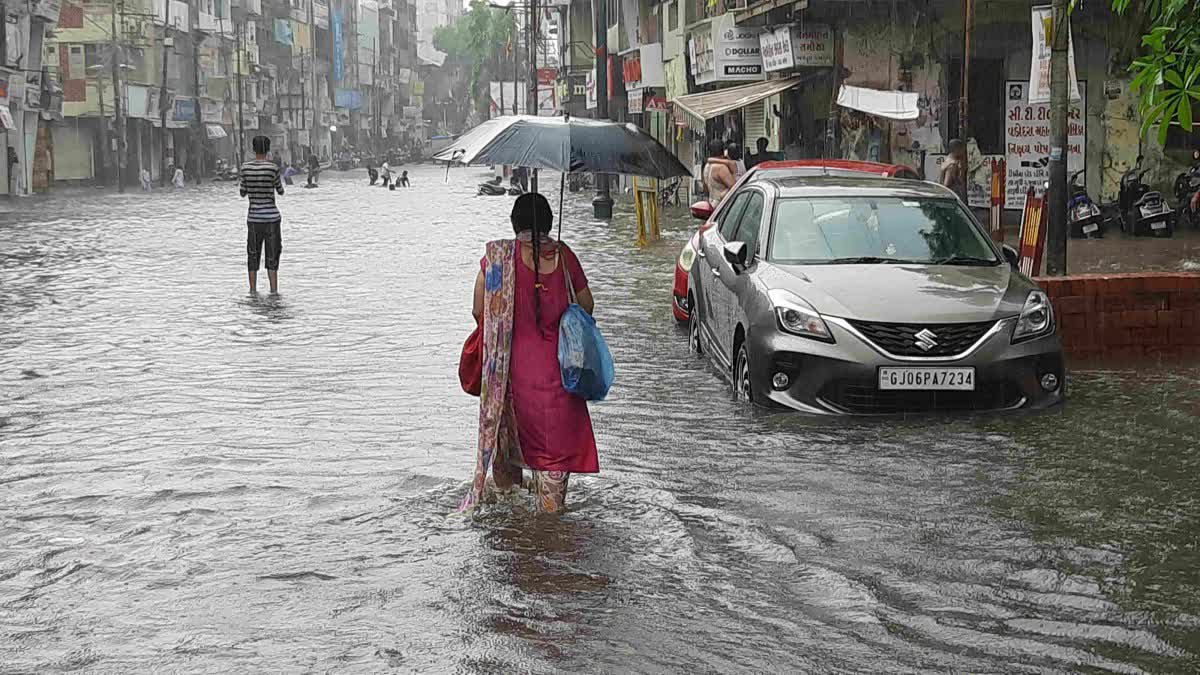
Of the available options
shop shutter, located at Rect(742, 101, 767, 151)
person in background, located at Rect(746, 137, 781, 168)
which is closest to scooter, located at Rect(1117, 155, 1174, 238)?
person in background, located at Rect(746, 137, 781, 168)

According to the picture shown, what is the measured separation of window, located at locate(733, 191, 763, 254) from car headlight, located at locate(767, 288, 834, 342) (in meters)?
1.11

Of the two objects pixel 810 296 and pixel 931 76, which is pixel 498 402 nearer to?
pixel 810 296

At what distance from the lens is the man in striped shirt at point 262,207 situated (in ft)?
56.5

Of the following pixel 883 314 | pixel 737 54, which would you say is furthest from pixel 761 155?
pixel 883 314

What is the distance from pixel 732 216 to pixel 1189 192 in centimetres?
1360

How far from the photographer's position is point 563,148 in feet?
24.9

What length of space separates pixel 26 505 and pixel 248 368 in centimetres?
458

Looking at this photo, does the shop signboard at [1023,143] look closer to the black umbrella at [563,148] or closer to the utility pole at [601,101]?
the utility pole at [601,101]

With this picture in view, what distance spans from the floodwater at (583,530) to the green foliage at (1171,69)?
1698mm

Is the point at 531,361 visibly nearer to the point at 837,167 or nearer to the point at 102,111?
the point at 837,167

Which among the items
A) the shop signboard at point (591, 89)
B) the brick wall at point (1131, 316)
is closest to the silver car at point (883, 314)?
the brick wall at point (1131, 316)

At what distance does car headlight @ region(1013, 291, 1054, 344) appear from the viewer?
9.48 meters

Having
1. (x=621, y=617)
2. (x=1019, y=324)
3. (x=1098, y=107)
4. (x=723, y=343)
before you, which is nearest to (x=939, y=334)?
(x=1019, y=324)

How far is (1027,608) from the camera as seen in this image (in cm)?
582
